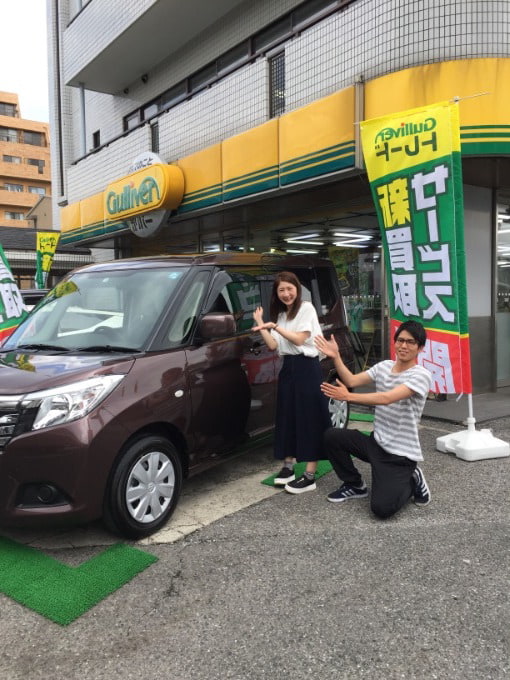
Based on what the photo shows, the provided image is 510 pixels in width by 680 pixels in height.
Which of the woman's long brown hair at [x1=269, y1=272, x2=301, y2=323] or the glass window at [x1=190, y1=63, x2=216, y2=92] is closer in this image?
the woman's long brown hair at [x1=269, y1=272, x2=301, y2=323]

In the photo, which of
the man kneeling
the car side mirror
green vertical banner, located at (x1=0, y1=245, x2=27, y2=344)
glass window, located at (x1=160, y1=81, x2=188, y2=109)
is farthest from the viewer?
glass window, located at (x1=160, y1=81, x2=188, y2=109)

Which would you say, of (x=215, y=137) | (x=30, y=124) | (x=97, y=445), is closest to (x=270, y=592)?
(x=97, y=445)

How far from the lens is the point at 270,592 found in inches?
109

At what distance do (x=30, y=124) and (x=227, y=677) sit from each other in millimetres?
67208

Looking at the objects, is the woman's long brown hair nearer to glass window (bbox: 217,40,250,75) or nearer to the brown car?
the brown car

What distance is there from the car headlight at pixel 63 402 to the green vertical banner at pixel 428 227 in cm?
302

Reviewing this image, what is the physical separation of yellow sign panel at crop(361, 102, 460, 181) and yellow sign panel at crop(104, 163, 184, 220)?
4.58 m

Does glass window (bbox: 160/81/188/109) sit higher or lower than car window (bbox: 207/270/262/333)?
higher

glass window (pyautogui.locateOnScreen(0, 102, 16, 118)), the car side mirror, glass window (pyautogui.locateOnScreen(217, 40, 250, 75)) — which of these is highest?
glass window (pyautogui.locateOnScreen(0, 102, 16, 118))

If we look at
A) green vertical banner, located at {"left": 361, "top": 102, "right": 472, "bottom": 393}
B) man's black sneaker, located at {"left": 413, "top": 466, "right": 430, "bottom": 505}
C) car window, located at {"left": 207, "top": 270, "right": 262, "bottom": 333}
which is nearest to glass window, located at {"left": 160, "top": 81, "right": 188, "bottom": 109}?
green vertical banner, located at {"left": 361, "top": 102, "right": 472, "bottom": 393}

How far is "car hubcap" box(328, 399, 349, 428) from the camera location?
515 centimetres

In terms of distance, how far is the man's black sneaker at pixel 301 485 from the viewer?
4.06m

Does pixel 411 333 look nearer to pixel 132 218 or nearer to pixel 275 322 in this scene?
pixel 275 322

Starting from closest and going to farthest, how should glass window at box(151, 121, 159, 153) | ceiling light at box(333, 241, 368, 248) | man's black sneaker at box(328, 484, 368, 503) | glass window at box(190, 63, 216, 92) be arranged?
man's black sneaker at box(328, 484, 368, 503), ceiling light at box(333, 241, 368, 248), glass window at box(151, 121, 159, 153), glass window at box(190, 63, 216, 92)
